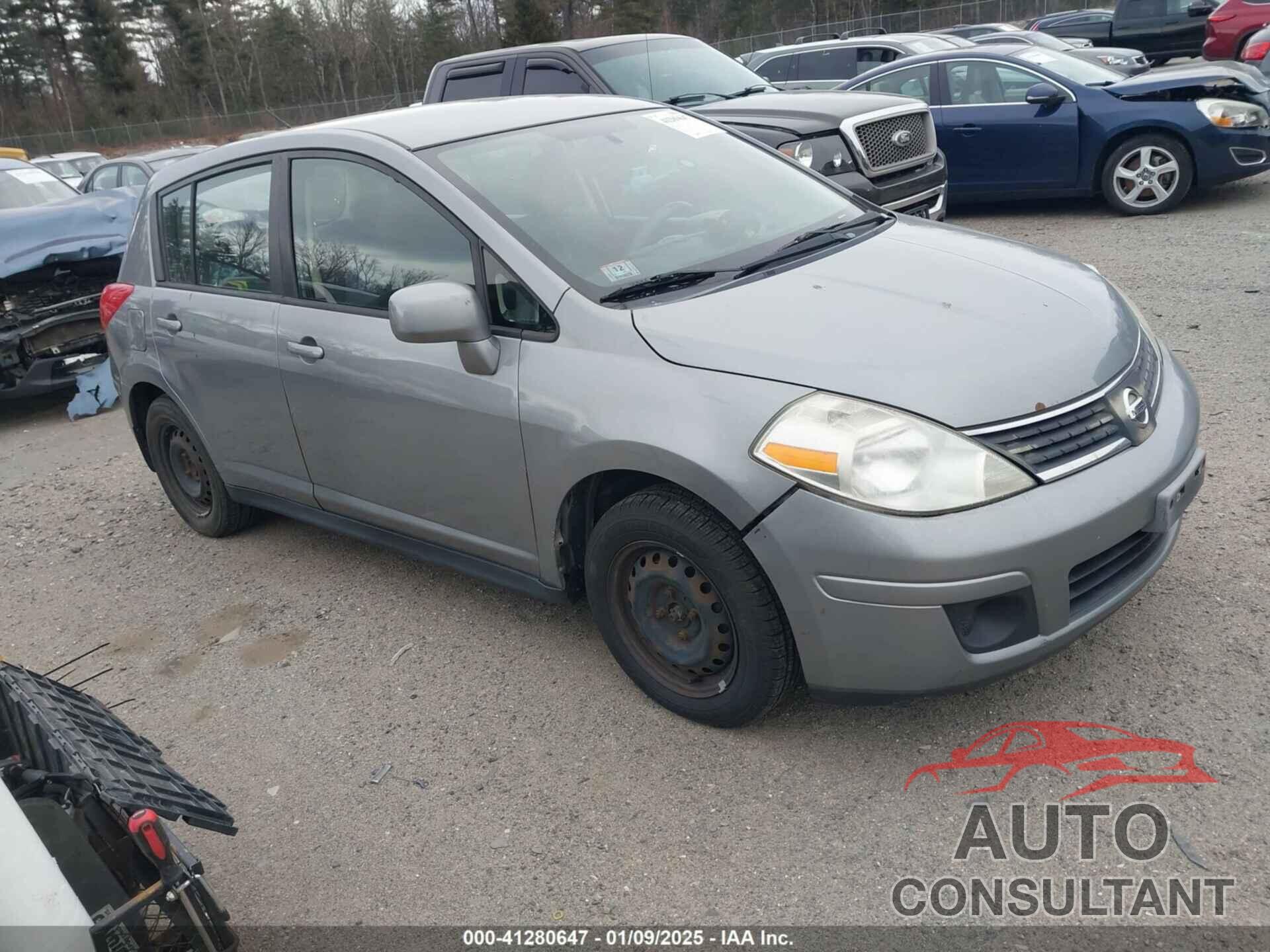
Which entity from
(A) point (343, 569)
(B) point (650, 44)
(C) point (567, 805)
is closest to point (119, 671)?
(A) point (343, 569)

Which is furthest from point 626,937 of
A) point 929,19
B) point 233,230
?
point 929,19

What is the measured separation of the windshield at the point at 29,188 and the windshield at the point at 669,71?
5.09 m

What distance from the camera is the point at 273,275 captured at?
400cm

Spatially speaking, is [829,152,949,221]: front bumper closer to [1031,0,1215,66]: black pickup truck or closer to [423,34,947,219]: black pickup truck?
[423,34,947,219]: black pickup truck

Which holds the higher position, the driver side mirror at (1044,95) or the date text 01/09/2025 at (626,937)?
the driver side mirror at (1044,95)

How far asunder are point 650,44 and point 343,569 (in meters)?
5.97

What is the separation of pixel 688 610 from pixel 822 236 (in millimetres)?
1444

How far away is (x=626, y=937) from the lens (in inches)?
96.6

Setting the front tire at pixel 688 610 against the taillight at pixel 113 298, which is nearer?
the front tire at pixel 688 610

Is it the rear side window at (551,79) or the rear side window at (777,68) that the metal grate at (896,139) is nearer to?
the rear side window at (551,79)

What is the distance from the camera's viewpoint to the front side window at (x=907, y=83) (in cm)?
995

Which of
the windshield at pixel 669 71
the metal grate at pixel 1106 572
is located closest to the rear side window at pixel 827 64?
the windshield at pixel 669 71

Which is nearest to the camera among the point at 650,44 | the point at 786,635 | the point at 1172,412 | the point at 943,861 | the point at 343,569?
the point at 943,861

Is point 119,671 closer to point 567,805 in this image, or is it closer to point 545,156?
point 567,805
